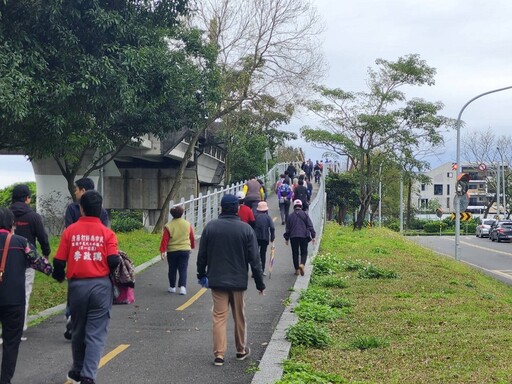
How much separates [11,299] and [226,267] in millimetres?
2308

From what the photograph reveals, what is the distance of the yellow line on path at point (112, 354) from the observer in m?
8.09

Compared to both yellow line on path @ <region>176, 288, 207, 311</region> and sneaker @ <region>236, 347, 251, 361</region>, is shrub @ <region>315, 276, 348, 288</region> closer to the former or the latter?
yellow line on path @ <region>176, 288, 207, 311</region>

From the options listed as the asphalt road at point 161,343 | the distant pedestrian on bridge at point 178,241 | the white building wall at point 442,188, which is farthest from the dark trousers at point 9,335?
the white building wall at point 442,188

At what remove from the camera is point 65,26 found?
39.8 feet

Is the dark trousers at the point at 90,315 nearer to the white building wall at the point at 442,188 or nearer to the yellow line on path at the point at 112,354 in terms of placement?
the yellow line on path at the point at 112,354

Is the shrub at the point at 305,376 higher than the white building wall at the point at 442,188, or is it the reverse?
the white building wall at the point at 442,188

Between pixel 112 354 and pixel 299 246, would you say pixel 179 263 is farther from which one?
pixel 112 354

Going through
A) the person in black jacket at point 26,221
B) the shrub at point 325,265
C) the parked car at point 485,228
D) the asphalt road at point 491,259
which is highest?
the person in black jacket at point 26,221

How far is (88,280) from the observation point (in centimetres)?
648

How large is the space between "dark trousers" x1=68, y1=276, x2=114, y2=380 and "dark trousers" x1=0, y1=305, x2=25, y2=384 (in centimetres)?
51

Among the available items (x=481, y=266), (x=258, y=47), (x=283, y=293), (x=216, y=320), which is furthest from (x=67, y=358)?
(x=481, y=266)

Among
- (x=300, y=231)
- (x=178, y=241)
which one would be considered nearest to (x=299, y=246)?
(x=300, y=231)

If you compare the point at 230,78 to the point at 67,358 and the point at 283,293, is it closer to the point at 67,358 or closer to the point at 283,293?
the point at 283,293

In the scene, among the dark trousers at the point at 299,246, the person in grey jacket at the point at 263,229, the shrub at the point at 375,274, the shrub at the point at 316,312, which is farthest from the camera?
the shrub at the point at 375,274
